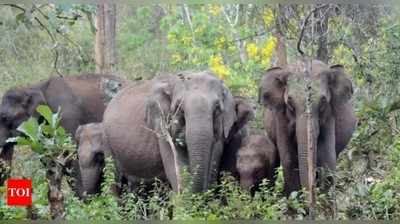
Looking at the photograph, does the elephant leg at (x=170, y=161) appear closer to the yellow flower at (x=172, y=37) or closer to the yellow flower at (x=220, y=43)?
the yellow flower at (x=220, y=43)

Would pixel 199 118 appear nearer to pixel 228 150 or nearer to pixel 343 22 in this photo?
pixel 228 150

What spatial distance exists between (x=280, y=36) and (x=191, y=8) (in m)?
1.36

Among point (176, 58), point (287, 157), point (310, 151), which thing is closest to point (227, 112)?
point (287, 157)

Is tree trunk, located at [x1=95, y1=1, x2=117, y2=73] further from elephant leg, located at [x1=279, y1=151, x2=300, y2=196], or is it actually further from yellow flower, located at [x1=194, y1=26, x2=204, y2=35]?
elephant leg, located at [x1=279, y1=151, x2=300, y2=196]

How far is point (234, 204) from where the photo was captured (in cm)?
464

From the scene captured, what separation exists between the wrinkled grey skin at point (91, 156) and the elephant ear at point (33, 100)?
0.81 meters

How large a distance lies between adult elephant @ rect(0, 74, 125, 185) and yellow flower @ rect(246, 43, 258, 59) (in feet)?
2.33

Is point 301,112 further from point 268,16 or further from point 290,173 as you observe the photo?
point 268,16

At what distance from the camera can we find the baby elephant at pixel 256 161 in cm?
528

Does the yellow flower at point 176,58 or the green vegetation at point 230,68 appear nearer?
the green vegetation at point 230,68

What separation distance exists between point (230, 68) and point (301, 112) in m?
1.37

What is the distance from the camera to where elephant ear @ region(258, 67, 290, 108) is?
5.41 meters

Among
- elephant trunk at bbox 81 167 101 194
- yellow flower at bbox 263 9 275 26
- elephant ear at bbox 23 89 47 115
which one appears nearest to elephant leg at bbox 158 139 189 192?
elephant trunk at bbox 81 167 101 194

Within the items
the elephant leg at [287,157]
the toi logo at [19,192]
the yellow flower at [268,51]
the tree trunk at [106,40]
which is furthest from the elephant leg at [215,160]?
the tree trunk at [106,40]
